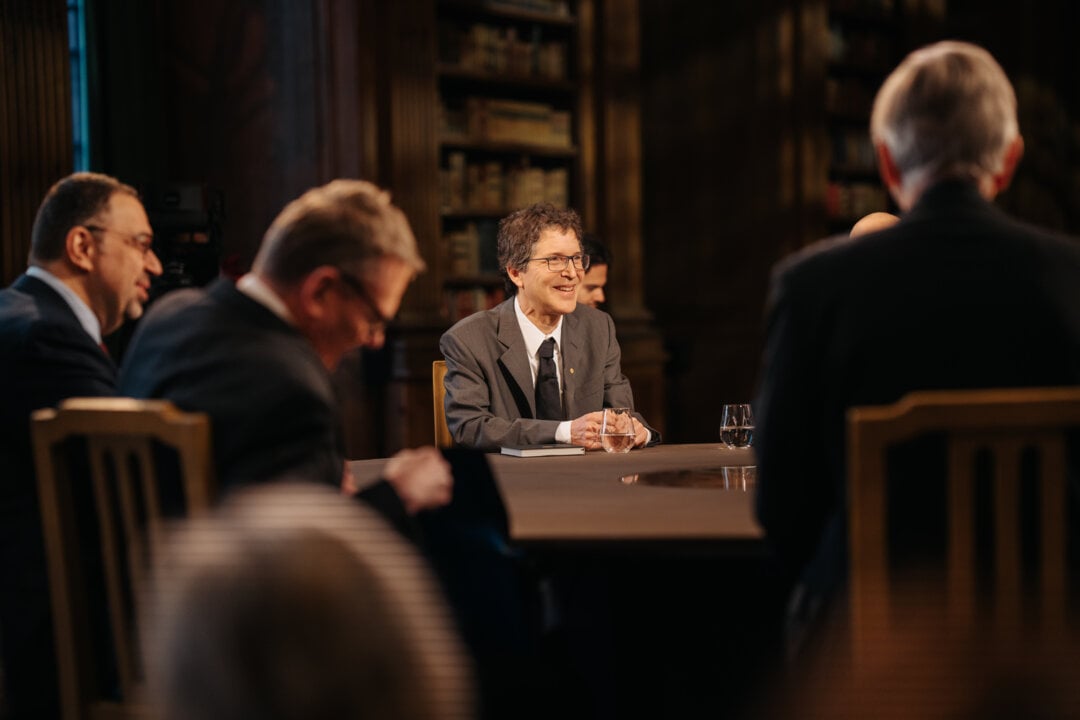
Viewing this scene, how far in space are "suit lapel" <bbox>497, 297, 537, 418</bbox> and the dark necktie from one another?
0.02m

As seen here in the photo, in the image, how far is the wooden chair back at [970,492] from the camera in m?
1.26

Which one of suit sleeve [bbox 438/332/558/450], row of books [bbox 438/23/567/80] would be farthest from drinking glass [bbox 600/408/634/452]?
row of books [bbox 438/23/567/80]

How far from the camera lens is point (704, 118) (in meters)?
6.24

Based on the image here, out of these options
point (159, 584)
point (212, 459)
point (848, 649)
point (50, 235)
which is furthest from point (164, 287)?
point (159, 584)

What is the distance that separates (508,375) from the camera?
3.06m

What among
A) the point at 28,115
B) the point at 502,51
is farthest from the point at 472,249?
the point at 28,115

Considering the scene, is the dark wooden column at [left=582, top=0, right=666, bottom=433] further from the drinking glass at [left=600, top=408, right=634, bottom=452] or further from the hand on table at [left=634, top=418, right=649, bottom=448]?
the drinking glass at [left=600, top=408, right=634, bottom=452]

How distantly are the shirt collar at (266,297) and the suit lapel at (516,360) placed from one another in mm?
1444

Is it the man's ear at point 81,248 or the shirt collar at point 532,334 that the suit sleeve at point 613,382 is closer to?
the shirt collar at point 532,334

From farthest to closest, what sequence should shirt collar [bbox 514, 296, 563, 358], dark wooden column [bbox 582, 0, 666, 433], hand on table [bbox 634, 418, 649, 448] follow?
1. dark wooden column [bbox 582, 0, 666, 433]
2. shirt collar [bbox 514, 296, 563, 358]
3. hand on table [bbox 634, 418, 649, 448]

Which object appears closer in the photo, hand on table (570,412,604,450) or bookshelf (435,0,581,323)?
hand on table (570,412,604,450)

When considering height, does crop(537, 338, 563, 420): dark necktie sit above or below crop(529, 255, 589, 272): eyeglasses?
below

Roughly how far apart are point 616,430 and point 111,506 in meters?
1.29

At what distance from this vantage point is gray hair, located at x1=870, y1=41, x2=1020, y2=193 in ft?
4.81
